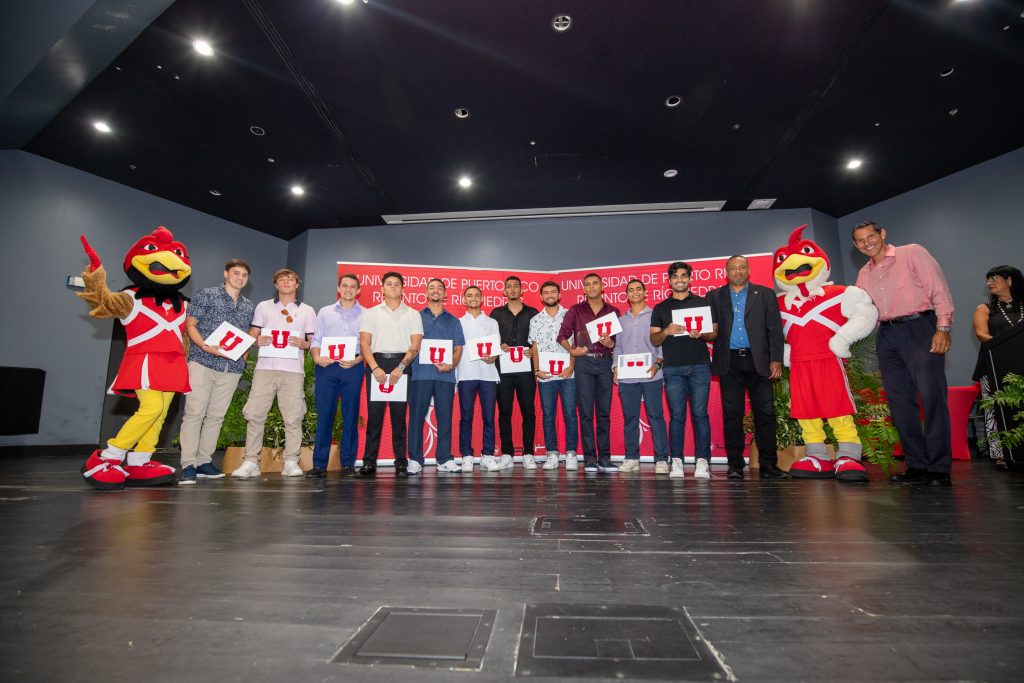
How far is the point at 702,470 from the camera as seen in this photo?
385cm

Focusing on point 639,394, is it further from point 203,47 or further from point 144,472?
point 203,47

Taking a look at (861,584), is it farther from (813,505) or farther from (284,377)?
(284,377)

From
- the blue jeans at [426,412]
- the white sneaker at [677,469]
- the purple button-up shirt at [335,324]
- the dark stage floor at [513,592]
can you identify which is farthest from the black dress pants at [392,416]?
the white sneaker at [677,469]

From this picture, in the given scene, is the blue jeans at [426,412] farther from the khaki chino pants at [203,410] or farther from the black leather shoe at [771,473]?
the black leather shoe at [771,473]

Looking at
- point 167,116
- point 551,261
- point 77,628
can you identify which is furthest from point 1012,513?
point 167,116

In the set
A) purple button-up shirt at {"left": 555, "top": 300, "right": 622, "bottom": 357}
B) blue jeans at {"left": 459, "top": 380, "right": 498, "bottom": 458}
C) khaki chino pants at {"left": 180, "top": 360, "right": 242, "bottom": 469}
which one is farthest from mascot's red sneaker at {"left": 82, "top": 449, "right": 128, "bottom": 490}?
purple button-up shirt at {"left": 555, "top": 300, "right": 622, "bottom": 357}

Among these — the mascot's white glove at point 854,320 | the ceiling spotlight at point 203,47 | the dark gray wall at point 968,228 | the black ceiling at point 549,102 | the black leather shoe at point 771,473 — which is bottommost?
the black leather shoe at point 771,473

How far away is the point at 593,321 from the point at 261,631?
12.7 ft

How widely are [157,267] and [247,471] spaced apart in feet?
5.78

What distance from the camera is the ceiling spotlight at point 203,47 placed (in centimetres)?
448

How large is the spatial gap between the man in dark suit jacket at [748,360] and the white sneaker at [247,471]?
3920mm

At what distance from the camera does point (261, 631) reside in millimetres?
977

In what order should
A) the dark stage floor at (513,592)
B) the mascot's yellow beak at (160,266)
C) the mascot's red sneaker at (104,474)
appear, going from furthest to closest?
the mascot's yellow beak at (160,266) → the mascot's red sneaker at (104,474) → the dark stage floor at (513,592)

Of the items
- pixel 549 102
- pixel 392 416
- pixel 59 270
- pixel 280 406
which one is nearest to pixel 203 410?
pixel 280 406
